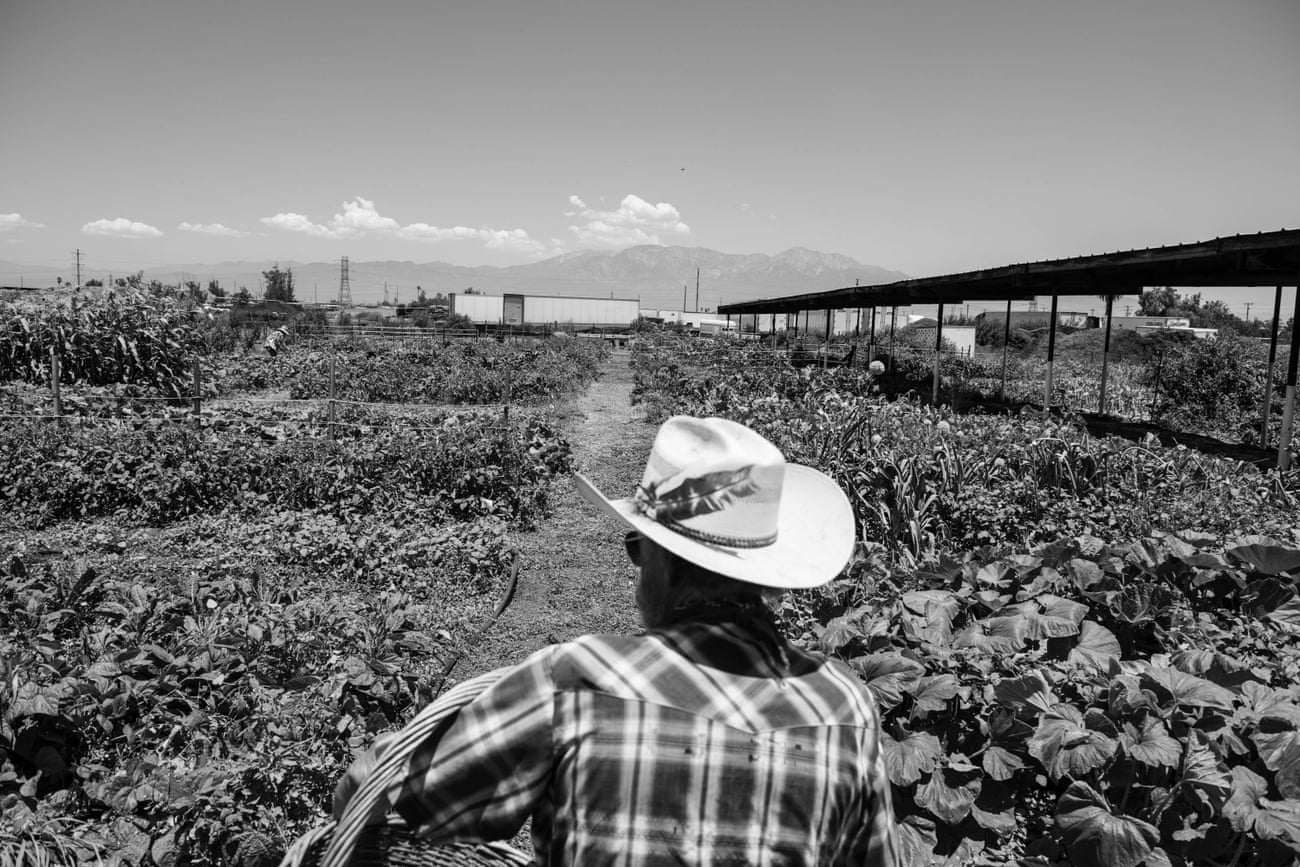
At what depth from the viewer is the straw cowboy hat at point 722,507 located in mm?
1374

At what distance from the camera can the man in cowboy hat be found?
1.25m

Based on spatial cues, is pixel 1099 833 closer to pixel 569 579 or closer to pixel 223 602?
pixel 223 602

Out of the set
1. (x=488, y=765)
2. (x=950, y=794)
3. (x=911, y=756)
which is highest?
(x=488, y=765)

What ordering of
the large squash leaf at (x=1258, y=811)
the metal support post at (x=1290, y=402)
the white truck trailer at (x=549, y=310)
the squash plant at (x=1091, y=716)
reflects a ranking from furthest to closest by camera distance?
the white truck trailer at (x=549, y=310) → the metal support post at (x=1290, y=402) → the squash plant at (x=1091, y=716) → the large squash leaf at (x=1258, y=811)

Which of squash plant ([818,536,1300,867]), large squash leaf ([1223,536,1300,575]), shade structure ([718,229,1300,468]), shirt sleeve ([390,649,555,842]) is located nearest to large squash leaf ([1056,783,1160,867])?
squash plant ([818,536,1300,867])

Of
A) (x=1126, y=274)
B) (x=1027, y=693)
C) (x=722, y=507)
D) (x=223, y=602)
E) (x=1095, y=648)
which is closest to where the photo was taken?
(x=722, y=507)

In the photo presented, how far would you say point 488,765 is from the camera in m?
1.25

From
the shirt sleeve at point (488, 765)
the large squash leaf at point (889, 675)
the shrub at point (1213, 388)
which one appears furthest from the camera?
the shrub at point (1213, 388)

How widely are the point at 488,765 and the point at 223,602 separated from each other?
3.97m

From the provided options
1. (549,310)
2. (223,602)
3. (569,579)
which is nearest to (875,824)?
(223,602)

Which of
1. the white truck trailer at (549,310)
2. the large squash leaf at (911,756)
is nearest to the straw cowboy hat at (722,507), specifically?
the large squash leaf at (911,756)

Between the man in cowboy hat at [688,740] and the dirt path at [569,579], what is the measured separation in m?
3.49

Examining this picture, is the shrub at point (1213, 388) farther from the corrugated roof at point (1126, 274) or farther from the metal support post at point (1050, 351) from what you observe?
the metal support post at point (1050, 351)

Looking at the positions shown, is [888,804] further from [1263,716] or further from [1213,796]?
[1263,716]
